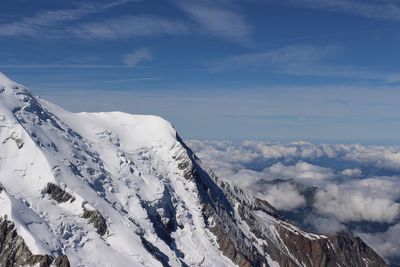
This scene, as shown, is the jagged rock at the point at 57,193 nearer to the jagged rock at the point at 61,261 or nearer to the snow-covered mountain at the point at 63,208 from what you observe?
the snow-covered mountain at the point at 63,208

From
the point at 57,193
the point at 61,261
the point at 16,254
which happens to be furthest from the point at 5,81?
the point at 61,261

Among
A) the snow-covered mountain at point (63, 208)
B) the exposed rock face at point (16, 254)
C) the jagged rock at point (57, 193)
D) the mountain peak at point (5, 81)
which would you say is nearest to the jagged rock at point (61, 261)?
the exposed rock face at point (16, 254)

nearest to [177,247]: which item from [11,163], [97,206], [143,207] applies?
[143,207]

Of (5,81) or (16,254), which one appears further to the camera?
(5,81)

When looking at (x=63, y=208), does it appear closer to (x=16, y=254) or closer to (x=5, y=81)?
(x=16, y=254)

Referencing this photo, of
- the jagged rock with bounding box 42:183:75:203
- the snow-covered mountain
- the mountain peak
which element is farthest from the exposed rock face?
the mountain peak

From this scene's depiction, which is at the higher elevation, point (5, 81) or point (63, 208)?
point (5, 81)

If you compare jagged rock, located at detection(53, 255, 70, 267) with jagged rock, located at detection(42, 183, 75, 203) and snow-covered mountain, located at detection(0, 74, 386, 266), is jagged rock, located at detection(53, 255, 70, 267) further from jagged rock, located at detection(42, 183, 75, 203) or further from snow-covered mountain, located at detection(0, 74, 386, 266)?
jagged rock, located at detection(42, 183, 75, 203)
